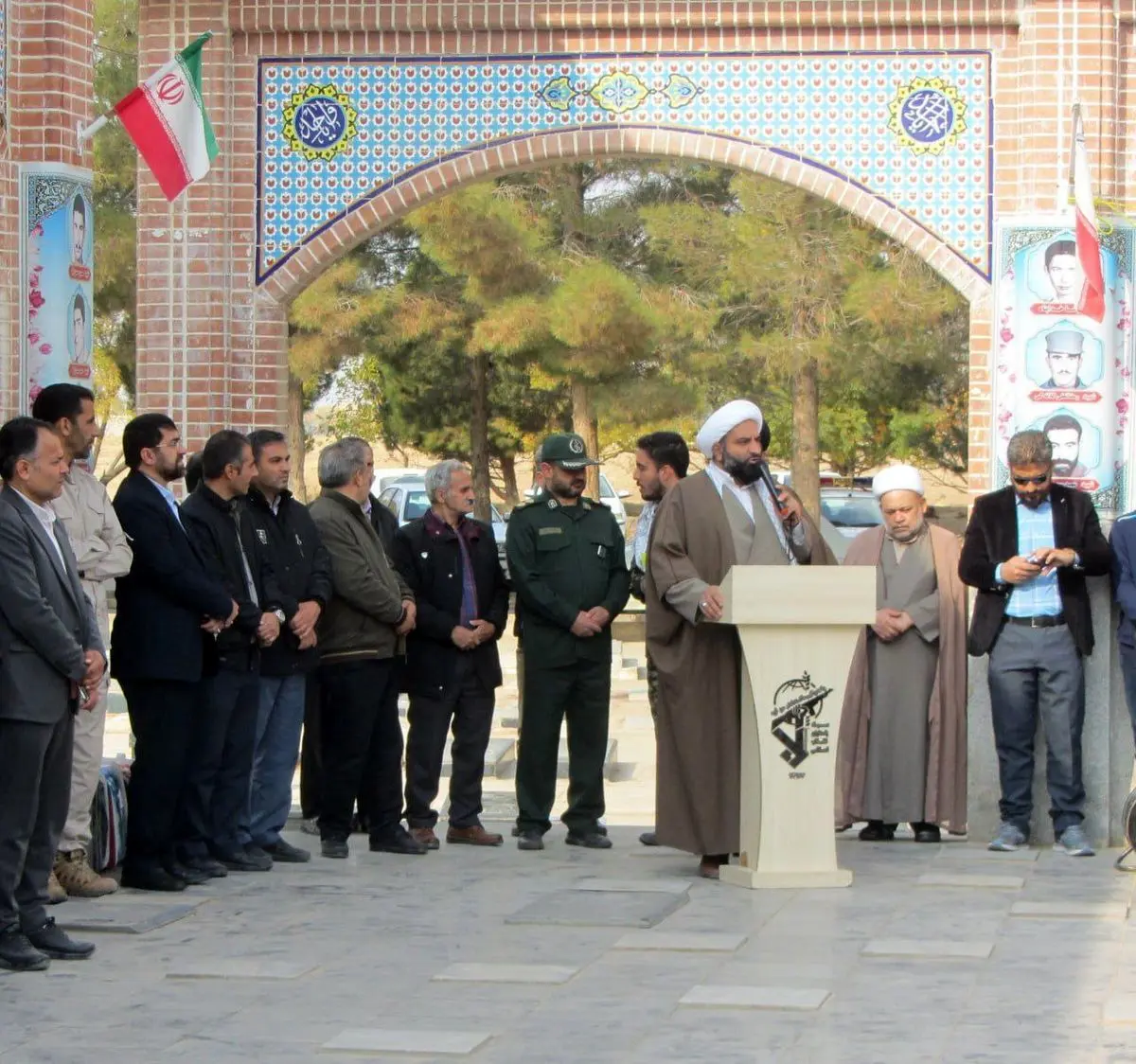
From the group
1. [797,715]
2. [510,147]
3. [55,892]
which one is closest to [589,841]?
[797,715]

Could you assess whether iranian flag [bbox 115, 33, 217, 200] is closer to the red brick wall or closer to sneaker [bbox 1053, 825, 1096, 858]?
the red brick wall

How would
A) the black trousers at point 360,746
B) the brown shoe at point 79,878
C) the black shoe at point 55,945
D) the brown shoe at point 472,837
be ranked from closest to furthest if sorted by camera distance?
the black shoe at point 55,945, the brown shoe at point 79,878, the black trousers at point 360,746, the brown shoe at point 472,837

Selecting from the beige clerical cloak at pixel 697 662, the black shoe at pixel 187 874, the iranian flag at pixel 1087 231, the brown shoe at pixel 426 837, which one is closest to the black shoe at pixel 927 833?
the beige clerical cloak at pixel 697 662

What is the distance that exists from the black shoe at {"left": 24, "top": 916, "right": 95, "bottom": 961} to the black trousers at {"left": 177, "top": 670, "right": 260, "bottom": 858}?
143 centimetres

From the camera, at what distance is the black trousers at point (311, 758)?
9.43 metres

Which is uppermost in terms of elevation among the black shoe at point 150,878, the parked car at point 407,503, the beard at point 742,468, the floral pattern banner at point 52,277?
the floral pattern banner at point 52,277

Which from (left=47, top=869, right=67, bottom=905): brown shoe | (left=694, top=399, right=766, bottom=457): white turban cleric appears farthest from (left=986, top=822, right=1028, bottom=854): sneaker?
(left=47, top=869, right=67, bottom=905): brown shoe

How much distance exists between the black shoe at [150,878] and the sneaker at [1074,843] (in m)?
3.60

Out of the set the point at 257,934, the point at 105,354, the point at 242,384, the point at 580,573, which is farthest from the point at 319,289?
the point at 257,934

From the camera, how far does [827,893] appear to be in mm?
8039

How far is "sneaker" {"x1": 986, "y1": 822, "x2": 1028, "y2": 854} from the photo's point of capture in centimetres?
912

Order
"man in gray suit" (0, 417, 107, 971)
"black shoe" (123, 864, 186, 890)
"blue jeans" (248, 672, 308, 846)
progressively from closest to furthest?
"man in gray suit" (0, 417, 107, 971)
"black shoe" (123, 864, 186, 890)
"blue jeans" (248, 672, 308, 846)

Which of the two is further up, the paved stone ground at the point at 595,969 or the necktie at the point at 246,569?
the necktie at the point at 246,569

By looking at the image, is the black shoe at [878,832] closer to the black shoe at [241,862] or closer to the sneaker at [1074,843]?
the sneaker at [1074,843]
